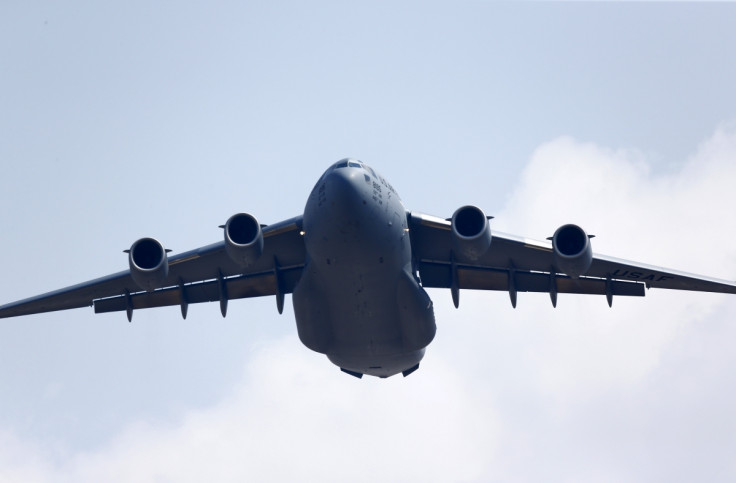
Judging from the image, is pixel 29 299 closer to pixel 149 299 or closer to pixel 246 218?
pixel 149 299

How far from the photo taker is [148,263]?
15.8m

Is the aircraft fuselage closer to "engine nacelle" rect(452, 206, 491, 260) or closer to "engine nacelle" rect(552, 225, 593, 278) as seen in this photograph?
"engine nacelle" rect(452, 206, 491, 260)

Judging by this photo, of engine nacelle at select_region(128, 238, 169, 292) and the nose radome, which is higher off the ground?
the nose radome

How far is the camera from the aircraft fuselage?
48.8 ft

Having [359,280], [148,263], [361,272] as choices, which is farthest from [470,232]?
[148,263]

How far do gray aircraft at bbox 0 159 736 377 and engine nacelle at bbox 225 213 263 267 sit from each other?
2cm

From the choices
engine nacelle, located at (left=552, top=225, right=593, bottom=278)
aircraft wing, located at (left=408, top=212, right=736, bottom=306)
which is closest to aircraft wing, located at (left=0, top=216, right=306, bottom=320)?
aircraft wing, located at (left=408, top=212, right=736, bottom=306)

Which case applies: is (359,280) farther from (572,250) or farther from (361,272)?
(572,250)

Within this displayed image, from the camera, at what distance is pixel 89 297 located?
61.8ft

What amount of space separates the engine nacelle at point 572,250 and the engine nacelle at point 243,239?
474cm

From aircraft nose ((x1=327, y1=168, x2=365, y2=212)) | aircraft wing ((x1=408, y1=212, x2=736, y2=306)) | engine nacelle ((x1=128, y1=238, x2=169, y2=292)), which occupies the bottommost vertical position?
aircraft wing ((x1=408, y1=212, x2=736, y2=306))

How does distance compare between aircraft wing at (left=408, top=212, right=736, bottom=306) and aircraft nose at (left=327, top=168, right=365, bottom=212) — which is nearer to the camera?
aircraft nose at (left=327, top=168, right=365, bottom=212)

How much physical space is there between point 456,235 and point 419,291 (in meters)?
1.57

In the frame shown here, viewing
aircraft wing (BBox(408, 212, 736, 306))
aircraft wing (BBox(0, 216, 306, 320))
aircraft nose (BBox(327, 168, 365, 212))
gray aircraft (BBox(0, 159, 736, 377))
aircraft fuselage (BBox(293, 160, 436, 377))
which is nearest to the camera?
aircraft nose (BBox(327, 168, 365, 212))
